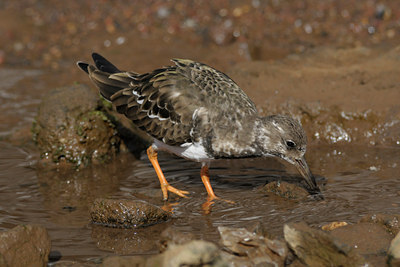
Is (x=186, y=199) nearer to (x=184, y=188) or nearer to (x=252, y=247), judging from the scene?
(x=184, y=188)

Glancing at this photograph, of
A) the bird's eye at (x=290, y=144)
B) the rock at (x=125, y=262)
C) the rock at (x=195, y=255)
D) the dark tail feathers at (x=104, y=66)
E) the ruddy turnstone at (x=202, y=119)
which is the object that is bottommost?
the rock at (x=125, y=262)

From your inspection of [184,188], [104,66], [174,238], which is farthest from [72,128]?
[174,238]

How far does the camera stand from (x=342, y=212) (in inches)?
249

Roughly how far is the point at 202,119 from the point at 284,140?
1.04 meters

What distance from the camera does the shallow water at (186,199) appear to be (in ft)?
20.1

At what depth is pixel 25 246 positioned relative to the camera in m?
5.07

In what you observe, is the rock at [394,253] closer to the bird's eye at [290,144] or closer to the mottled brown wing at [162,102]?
the bird's eye at [290,144]

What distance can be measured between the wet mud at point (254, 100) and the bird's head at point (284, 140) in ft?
1.70

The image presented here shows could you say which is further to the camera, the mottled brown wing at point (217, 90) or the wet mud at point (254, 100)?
the mottled brown wing at point (217, 90)

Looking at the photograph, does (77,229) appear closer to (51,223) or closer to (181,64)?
(51,223)

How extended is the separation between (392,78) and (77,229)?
18.3 feet

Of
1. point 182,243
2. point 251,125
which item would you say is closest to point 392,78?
point 251,125

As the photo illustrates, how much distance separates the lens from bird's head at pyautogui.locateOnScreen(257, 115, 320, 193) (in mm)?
6285

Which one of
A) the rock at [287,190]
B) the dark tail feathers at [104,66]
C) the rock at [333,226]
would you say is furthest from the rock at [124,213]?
the dark tail feathers at [104,66]
